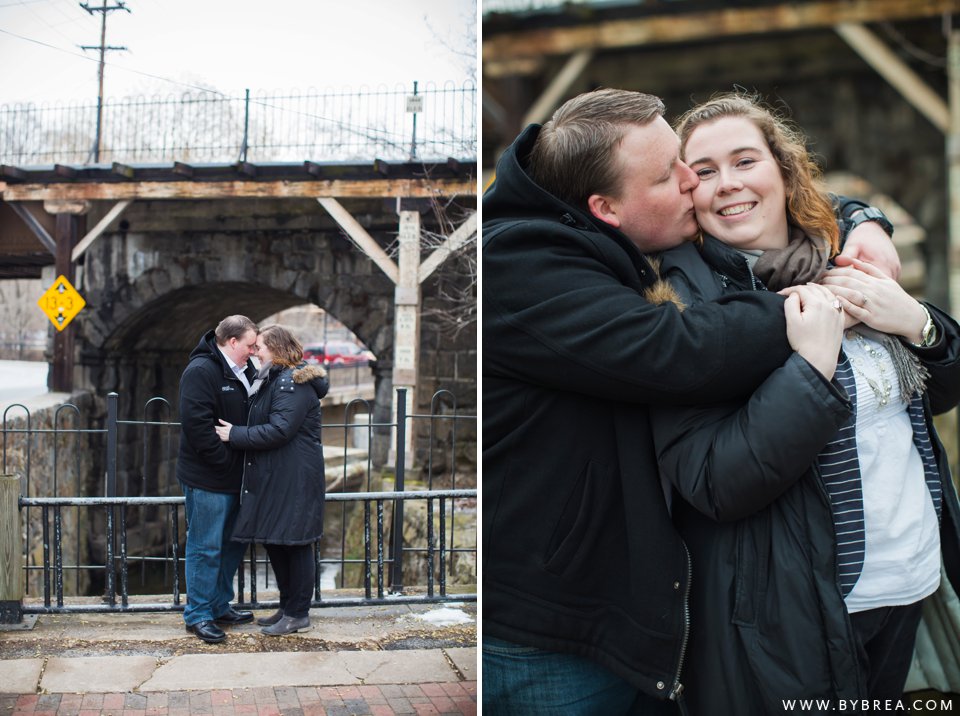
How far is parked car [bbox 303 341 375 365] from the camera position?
2.11 metres

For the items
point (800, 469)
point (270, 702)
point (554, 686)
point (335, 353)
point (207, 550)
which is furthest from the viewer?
point (335, 353)

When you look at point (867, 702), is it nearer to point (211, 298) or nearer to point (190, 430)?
point (190, 430)

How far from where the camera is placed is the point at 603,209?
59.1 inches

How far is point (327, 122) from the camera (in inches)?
85.9

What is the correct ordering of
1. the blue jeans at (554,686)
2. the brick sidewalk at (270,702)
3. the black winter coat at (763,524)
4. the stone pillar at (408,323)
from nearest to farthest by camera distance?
the black winter coat at (763,524), the blue jeans at (554,686), the brick sidewalk at (270,702), the stone pillar at (408,323)

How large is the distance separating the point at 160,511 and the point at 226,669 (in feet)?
1.40

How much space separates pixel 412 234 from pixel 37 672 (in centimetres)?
144

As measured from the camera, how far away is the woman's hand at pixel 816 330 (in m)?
1.31

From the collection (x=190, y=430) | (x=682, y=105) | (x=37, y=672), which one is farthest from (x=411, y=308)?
(x=37, y=672)

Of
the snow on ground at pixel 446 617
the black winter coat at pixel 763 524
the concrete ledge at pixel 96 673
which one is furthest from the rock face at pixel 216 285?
the black winter coat at pixel 763 524

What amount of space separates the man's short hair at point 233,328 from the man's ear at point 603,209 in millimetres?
946

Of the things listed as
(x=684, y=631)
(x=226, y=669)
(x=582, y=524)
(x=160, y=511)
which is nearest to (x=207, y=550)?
(x=160, y=511)

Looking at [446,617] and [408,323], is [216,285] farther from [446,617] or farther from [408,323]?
[446,617]

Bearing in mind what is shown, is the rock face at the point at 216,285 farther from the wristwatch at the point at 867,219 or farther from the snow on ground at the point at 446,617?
the wristwatch at the point at 867,219
